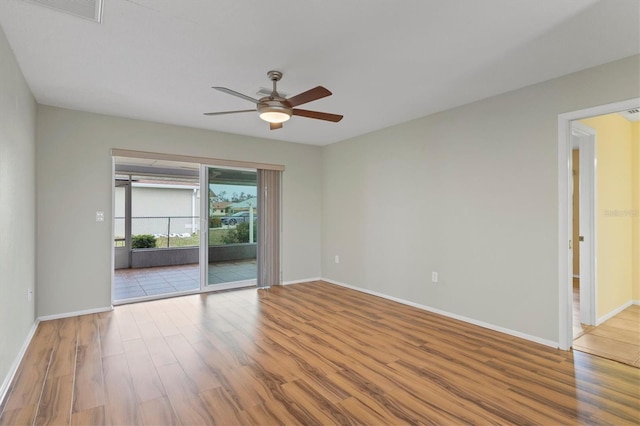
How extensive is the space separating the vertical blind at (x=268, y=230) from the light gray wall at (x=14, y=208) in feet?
9.81

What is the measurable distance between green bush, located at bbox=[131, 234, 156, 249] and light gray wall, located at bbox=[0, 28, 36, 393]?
4.47m

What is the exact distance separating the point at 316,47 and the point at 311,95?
0.38 meters

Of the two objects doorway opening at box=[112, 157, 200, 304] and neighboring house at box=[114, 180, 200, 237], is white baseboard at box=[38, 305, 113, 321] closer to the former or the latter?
doorway opening at box=[112, 157, 200, 304]

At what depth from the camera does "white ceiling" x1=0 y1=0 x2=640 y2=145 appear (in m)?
2.09

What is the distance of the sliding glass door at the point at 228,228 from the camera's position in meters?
5.20

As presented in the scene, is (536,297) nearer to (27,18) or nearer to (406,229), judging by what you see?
(406,229)

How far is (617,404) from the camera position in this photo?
2.14 meters

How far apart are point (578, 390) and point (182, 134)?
5.30 m

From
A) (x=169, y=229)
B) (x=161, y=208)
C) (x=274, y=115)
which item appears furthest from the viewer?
(x=161, y=208)

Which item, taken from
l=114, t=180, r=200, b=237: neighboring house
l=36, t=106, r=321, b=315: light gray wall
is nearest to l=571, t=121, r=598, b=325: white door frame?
l=36, t=106, r=321, b=315: light gray wall

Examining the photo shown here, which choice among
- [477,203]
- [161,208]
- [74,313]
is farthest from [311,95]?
[161,208]

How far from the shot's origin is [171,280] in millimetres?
6195

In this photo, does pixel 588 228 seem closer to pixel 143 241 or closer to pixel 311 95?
pixel 311 95

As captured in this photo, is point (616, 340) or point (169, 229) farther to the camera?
point (169, 229)
